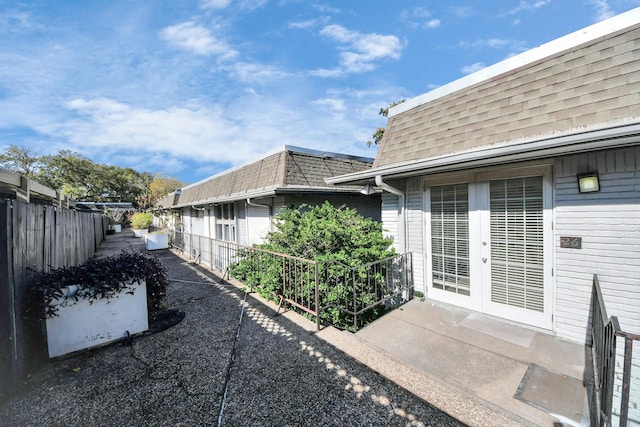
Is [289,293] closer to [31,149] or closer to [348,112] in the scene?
[348,112]

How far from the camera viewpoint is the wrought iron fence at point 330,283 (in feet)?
12.9

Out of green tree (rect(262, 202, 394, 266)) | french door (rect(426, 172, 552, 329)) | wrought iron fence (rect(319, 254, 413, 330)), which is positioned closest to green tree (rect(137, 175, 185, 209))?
green tree (rect(262, 202, 394, 266))

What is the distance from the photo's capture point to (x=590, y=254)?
3.06 metres

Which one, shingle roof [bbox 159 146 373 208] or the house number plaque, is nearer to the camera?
the house number plaque

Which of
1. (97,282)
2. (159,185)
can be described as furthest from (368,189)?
(159,185)

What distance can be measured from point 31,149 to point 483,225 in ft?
161

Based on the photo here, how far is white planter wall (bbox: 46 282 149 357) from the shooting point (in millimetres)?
3016

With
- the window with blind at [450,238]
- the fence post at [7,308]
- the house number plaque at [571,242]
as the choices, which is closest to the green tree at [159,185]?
the fence post at [7,308]

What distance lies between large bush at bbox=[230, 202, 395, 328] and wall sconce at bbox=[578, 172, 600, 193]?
8.92 ft

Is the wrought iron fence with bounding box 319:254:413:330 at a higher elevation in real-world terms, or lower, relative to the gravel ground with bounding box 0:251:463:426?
higher

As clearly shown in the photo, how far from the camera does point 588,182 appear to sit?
3.02 metres

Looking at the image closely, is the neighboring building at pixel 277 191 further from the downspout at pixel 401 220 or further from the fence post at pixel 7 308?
the fence post at pixel 7 308

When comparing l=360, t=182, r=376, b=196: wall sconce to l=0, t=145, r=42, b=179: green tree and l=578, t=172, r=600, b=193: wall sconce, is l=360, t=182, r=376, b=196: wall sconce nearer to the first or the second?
l=578, t=172, r=600, b=193: wall sconce

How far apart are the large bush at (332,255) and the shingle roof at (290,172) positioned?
117 cm
